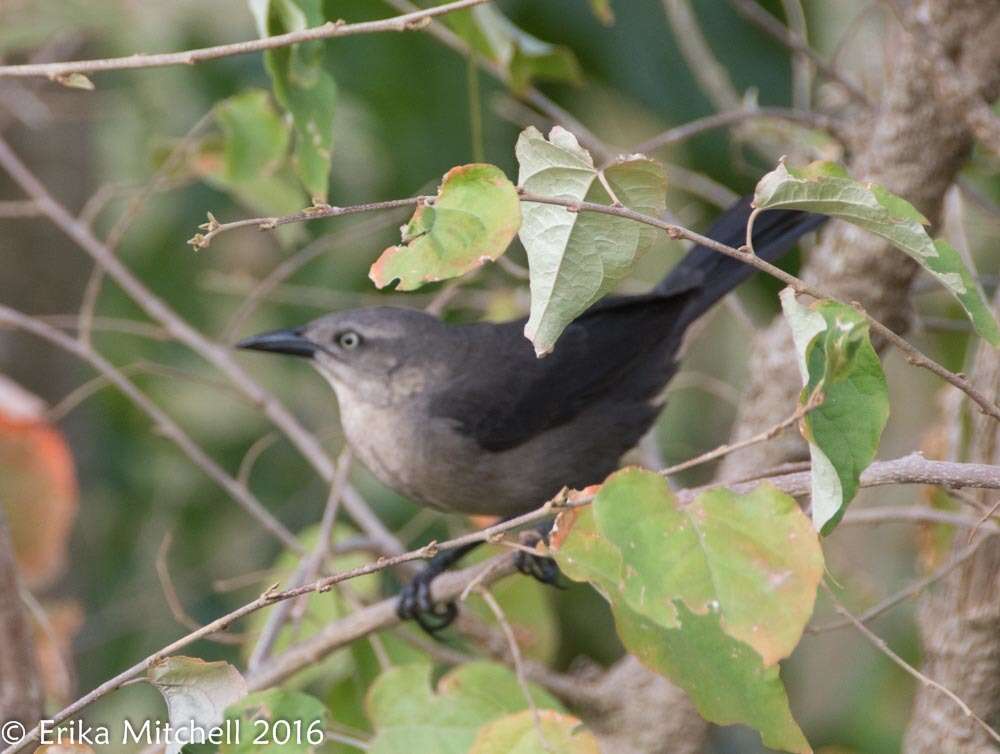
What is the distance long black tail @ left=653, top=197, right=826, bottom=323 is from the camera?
3426mm

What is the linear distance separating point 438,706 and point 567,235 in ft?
3.76

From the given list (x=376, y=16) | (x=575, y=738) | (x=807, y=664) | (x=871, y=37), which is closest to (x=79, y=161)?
(x=376, y=16)

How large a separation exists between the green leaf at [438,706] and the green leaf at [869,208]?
1246 mm

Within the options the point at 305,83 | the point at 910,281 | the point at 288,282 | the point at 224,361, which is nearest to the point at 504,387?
the point at 224,361

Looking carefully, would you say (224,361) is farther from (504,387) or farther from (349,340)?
(504,387)

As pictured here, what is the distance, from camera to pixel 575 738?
6.93ft

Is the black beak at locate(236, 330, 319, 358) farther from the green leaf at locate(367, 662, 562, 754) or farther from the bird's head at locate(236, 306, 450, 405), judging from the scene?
the green leaf at locate(367, 662, 562, 754)

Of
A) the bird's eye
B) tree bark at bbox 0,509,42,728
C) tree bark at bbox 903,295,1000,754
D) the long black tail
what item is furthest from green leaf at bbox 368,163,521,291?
the bird's eye

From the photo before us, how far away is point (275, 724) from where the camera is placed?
214 cm

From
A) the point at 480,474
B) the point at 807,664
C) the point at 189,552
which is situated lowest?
the point at 807,664

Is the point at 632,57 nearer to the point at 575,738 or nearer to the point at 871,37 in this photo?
the point at 871,37

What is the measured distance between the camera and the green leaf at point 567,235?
1776 mm

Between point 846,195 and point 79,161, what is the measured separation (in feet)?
19.3

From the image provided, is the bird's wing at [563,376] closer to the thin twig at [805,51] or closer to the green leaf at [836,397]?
the thin twig at [805,51]
